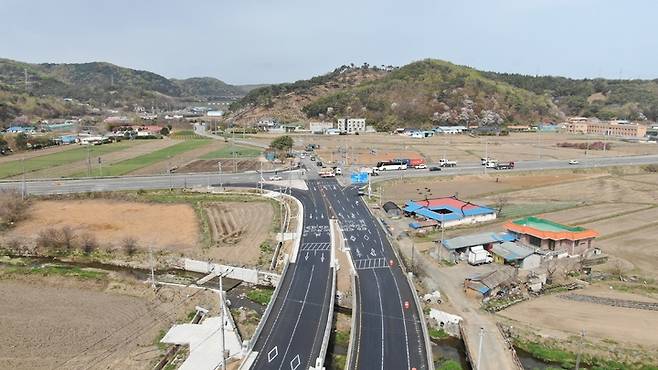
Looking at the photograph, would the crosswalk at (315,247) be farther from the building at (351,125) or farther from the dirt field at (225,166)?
the building at (351,125)

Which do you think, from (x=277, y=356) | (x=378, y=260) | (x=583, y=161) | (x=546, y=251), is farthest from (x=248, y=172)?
(x=583, y=161)

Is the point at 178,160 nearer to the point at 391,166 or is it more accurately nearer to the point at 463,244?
the point at 391,166

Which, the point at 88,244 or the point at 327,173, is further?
the point at 327,173

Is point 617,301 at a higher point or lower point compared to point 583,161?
lower

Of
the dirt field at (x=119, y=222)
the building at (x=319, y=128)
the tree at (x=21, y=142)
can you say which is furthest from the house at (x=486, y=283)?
the building at (x=319, y=128)

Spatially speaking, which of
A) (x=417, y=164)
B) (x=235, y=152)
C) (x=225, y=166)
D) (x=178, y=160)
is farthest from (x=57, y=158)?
(x=417, y=164)

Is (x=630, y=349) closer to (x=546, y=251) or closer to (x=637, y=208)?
(x=546, y=251)
